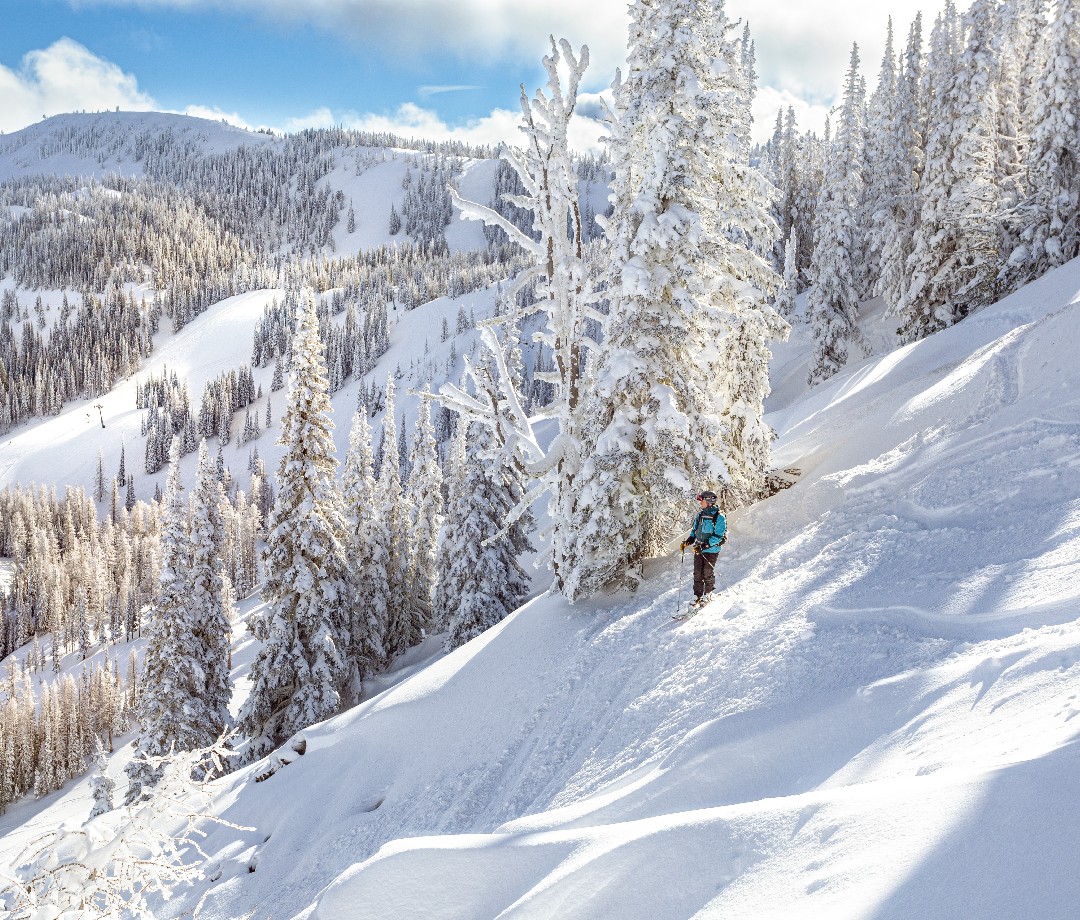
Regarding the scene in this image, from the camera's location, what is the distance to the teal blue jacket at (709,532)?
10.8m

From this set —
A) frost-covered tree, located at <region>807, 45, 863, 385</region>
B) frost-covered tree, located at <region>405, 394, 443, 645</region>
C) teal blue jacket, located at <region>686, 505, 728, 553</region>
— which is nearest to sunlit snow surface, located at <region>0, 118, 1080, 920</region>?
teal blue jacket, located at <region>686, 505, 728, 553</region>

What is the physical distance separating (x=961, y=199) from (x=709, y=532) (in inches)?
961

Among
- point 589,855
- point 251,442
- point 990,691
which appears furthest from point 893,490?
point 251,442

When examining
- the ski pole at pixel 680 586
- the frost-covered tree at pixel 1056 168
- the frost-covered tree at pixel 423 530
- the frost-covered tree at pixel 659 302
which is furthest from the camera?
the frost-covered tree at pixel 423 530

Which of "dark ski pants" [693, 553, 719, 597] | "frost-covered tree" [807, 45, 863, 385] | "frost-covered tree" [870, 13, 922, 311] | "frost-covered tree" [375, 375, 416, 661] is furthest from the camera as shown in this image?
"frost-covered tree" [870, 13, 922, 311]

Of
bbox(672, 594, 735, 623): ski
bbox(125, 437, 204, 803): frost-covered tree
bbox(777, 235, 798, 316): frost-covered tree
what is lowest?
bbox(125, 437, 204, 803): frost-covered tree

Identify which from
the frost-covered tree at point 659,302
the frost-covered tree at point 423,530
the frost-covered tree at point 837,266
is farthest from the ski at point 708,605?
the frost-covered tree at point 837,266

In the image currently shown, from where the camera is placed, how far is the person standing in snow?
35.1ft

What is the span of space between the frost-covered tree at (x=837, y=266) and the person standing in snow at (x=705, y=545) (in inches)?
1163

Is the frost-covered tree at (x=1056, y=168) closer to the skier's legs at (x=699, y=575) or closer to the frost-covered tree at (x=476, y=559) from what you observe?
the frost-covered tree at (x=476, y=559)

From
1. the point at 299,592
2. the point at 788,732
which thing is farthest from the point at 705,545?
the point at 299,592

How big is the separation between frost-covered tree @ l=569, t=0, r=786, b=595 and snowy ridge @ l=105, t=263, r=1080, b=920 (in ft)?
5.24

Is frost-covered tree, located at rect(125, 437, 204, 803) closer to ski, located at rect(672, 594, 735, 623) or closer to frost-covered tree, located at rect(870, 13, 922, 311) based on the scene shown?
ski, located at rect(672, 594, 735, 623)

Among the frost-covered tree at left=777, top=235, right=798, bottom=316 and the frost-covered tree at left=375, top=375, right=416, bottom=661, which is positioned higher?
the frost-covered tree at left=777, top=235, right=798, bottom=316
